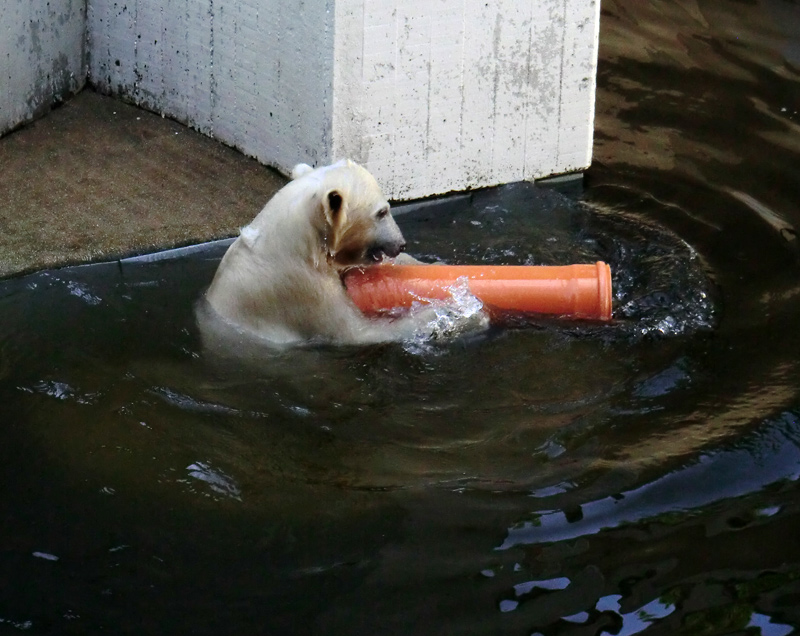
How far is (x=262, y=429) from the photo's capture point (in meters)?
4.25

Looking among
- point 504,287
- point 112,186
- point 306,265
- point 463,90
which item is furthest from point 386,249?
point 112,186

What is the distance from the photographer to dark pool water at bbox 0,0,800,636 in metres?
3.32

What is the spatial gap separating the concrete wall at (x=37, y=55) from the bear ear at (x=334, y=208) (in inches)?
111

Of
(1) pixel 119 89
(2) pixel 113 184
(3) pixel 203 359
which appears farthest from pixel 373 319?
(1) pixel 119 89

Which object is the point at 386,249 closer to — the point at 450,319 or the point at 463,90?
the point at 450,319

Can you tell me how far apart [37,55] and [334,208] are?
2.96 m

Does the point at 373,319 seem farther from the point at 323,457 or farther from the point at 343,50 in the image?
the point at 343,50

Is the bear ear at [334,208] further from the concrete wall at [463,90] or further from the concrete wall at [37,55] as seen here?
the concrete wall at [37,55]

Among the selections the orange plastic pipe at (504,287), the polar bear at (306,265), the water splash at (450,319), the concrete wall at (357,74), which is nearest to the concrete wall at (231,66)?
the concrete wall at (357,74)

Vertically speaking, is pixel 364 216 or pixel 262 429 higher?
pixel 364 216

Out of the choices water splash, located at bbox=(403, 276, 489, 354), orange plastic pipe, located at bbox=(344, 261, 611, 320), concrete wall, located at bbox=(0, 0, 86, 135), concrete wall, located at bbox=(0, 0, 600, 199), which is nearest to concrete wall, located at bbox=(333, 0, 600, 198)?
concrete wall, located at bbox=(0, 0, 600, 199)

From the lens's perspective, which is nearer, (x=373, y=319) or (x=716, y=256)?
(x=373, y=319)

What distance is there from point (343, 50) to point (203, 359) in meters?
1.89

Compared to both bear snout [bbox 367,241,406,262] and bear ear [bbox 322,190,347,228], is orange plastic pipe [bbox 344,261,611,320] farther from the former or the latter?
bear ear [bbox 322,190,347,228]
